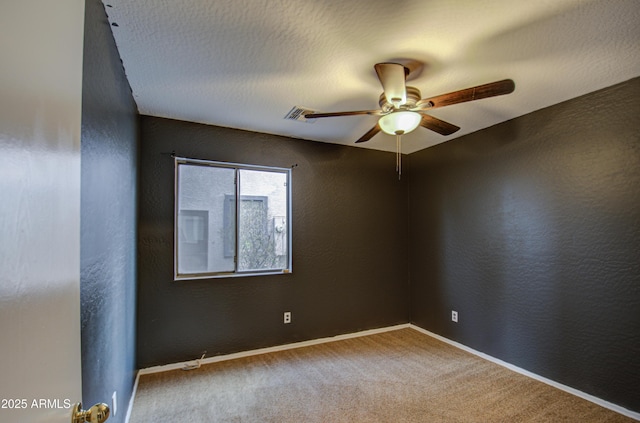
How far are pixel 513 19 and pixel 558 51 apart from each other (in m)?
0.54

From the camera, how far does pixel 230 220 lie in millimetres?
3291

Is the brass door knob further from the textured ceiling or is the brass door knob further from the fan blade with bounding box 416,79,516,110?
the fan blade with bounding box 416,79,516,110

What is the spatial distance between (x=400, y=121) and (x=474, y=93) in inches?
19.2

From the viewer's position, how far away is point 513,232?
3002 mm

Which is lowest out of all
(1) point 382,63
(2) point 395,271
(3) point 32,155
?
(2) point 395,271

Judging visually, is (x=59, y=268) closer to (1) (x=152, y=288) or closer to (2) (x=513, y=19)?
(2) (x=513, y=19)

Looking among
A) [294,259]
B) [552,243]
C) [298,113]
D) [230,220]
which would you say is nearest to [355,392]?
[294,259]

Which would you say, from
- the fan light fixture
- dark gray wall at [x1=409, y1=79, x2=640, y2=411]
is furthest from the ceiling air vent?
dark gray wall at [x1=409, y1=79, x2=640, y2=411]

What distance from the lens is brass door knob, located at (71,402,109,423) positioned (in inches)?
28.1

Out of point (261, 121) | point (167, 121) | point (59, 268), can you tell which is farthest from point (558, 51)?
point (167, 121)

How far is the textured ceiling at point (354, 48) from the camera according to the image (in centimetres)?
155

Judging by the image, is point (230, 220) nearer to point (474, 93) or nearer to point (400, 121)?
point (400, 121)

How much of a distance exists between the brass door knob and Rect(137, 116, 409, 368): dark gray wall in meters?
2.36

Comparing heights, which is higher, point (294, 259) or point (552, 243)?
point (552, 243)
